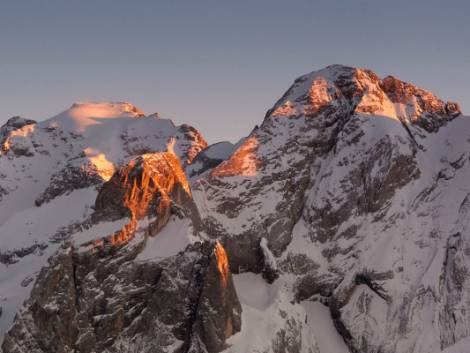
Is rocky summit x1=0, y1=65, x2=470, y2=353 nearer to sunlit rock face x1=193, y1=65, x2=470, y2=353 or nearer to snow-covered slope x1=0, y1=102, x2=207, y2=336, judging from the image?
sunlit rock face x1=193, y1=65, x2=470, y2=353

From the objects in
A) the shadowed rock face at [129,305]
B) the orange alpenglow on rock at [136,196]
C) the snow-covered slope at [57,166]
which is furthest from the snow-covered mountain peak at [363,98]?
the shadowed rock face at [129,305]

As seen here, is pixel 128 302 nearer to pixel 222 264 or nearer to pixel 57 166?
pixel 222 264

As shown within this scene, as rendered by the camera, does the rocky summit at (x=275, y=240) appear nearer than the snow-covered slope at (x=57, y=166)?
Yes

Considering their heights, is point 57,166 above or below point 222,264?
above

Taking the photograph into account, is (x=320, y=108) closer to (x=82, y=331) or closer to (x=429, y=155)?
(x=429, y=155)

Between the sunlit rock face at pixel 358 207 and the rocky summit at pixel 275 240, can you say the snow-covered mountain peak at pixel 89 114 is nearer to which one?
the rocky summit at pixel 275 240

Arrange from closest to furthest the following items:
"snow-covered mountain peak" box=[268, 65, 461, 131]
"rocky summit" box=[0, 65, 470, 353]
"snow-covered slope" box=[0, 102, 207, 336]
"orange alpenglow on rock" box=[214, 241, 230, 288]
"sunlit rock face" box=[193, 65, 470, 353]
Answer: "rocky summit" box=[0, 65, 470, 353], "orange alpenglow on rock" box=[214, 241, 230, 288], "sunlit rock face" box=[193, 65, 470, 353], "snow-covered mountain peak" box=[268, 65, 461, 131], "snow-covered slope" box=[0, 102, 207, 336]

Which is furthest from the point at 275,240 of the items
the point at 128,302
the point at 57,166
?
the point at 57,166

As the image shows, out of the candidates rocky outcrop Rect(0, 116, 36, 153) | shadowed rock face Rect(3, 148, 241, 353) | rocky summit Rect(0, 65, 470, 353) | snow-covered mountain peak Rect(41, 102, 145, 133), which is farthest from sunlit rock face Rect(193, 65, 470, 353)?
rocky outcrop Rect(0, 116, 36, 153)
